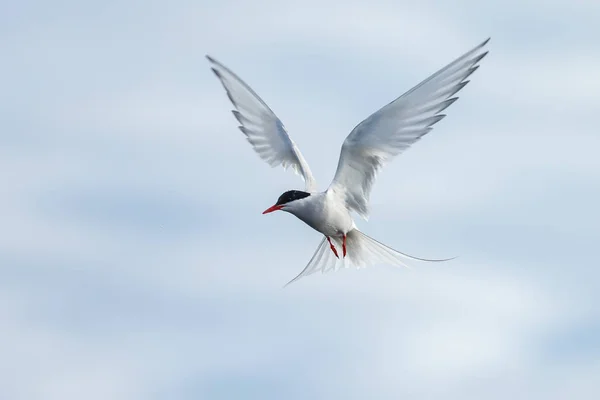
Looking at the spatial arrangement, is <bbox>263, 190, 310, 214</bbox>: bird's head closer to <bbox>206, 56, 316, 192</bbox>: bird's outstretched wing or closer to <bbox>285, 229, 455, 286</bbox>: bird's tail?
<bbox>206, 56, 316, 192</bbox>: bird's outstretched wing

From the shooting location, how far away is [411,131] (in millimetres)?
13664

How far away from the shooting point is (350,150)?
14.0 meters

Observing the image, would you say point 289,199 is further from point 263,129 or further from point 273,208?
point 263,129

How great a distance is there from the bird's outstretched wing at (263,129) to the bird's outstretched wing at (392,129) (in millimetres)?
711

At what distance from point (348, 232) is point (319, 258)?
0.76m

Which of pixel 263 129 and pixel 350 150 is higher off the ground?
pixel 263 129

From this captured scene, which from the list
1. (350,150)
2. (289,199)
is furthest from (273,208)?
(350,150)

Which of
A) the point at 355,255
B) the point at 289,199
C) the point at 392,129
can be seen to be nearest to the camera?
the point at 392,129

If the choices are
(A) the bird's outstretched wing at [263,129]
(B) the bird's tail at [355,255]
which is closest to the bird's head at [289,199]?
(A) the bird's outstretched wing at [263,129]

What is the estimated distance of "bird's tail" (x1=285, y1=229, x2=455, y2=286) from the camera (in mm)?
14773

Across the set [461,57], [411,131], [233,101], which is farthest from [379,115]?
[233,101]

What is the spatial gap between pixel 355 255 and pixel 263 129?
2165mm

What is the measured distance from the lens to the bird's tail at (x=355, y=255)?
48.5 ft

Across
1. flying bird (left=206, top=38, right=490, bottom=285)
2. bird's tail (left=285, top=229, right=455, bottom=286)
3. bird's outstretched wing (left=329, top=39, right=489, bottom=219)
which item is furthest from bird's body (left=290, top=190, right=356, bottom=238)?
bird's tail (left=285, top=229, right=455, bottom=286)
